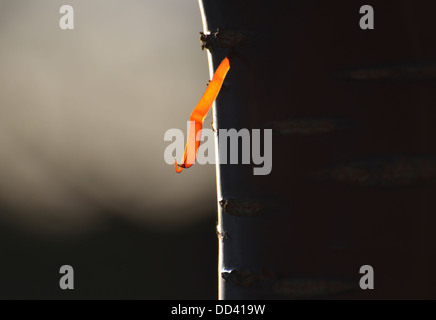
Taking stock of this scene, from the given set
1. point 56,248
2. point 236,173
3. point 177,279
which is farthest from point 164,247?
point 236,173

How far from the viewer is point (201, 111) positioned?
0.40 metres

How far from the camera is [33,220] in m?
4.44

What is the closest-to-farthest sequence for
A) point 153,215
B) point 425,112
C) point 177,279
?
point 425,112 < point 177,279 < point 153,215

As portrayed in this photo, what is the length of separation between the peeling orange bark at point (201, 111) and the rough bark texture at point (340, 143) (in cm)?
1

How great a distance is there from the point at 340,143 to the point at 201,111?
0.10m

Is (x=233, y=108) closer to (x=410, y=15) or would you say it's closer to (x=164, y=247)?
(x=410, y=15)

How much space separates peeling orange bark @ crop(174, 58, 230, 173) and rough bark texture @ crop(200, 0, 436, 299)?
0.05 ft

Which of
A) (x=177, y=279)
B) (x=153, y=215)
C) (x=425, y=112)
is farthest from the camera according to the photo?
(x=153, y=215)

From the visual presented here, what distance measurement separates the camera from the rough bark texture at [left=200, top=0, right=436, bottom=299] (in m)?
0.34

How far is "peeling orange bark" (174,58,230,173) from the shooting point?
0.38 metres

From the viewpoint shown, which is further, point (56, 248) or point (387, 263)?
point (56, 248)

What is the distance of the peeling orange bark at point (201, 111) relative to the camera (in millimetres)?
382
